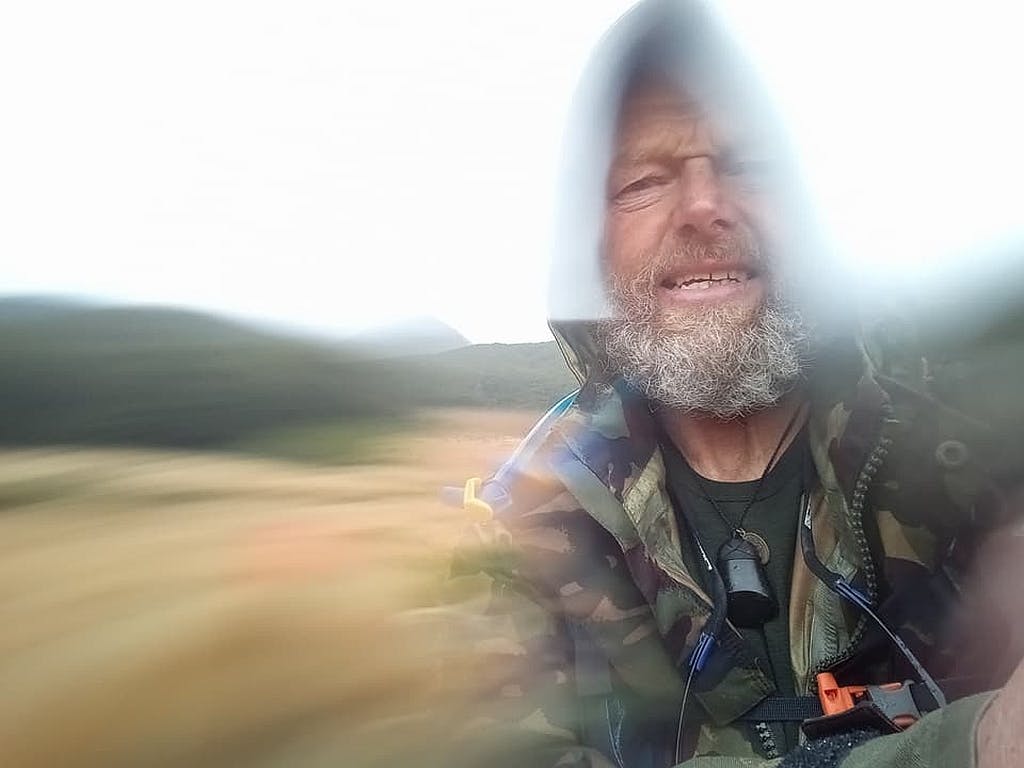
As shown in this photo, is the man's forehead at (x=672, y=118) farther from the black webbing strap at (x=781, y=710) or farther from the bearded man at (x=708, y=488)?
the black webbing strap at (x=781, y=710)

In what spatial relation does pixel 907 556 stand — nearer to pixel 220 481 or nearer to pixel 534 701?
pixel 534 701

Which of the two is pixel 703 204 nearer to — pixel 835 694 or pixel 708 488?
pixel 708 488

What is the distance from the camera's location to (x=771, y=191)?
1.03m

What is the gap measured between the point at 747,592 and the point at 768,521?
107 millimetres

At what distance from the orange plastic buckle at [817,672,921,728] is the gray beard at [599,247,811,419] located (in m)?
0.36

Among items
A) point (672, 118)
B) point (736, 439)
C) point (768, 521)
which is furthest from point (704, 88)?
point (768, 521)

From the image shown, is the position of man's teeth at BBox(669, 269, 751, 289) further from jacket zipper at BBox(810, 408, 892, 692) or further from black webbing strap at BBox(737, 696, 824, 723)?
black webbing strap at BBox(737, 696, 824, 723)

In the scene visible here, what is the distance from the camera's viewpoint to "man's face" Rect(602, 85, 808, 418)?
3.29 feet

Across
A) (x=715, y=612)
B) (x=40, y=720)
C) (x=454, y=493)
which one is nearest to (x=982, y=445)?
(x=715, y=612)

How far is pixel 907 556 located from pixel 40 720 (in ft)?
3.17

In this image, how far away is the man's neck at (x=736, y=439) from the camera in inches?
39.9

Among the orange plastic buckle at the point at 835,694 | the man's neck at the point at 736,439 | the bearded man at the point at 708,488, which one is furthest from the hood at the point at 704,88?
the orange plastic buckle at the point at 835,694

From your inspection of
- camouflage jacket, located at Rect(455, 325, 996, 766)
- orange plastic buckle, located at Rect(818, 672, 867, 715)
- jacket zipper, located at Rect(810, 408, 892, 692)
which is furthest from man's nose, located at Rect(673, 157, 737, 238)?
orange plastic buckle, located at Rect(818, 672, 867, 715)

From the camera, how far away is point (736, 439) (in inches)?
40.9
